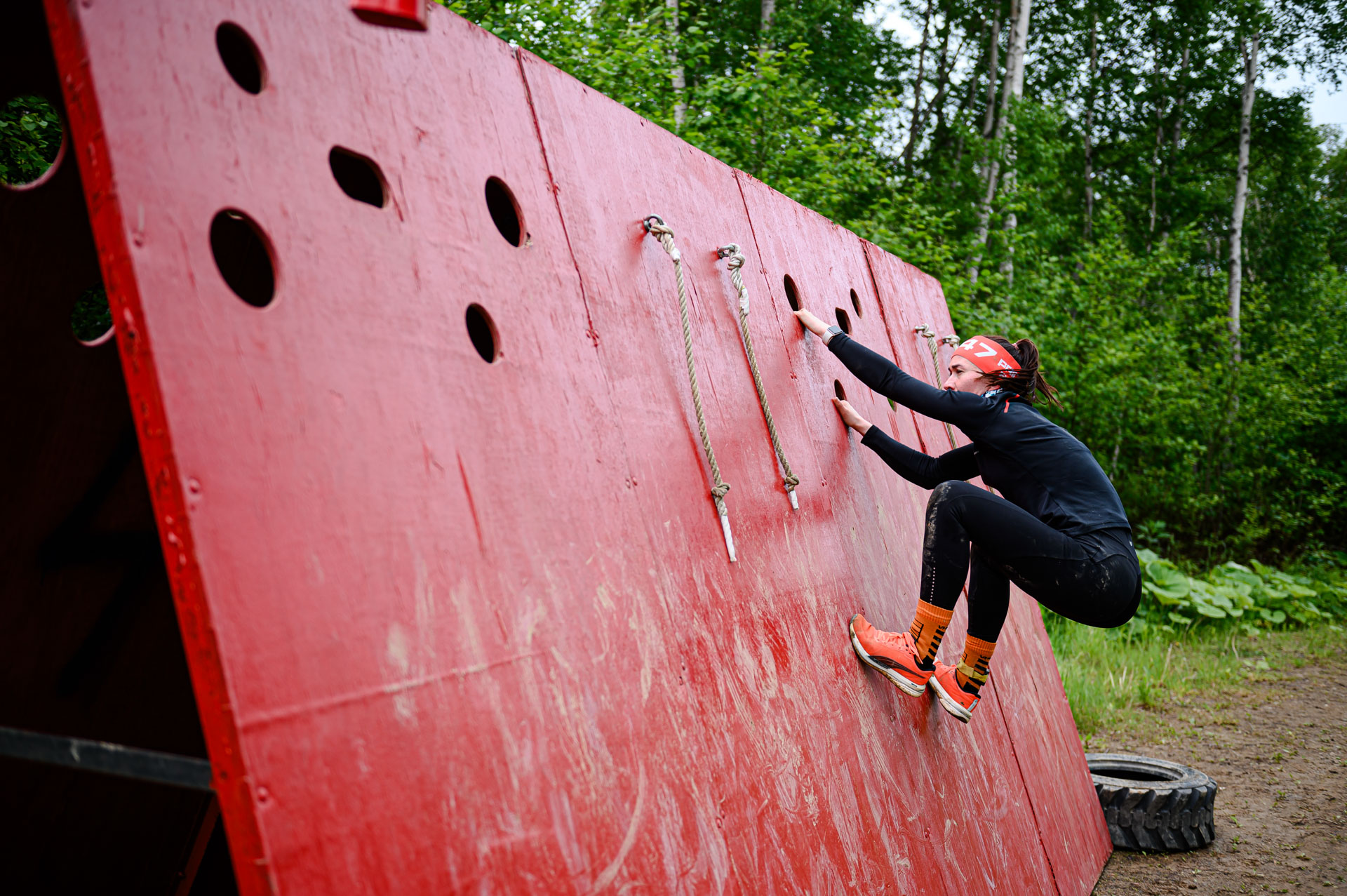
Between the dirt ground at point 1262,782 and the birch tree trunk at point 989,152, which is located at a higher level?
the birch tree trunk at point 989,152

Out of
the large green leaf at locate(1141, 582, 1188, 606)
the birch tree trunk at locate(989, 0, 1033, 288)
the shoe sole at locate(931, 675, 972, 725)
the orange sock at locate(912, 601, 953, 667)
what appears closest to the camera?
the orange sock at locate(912, 601, 953, 667)

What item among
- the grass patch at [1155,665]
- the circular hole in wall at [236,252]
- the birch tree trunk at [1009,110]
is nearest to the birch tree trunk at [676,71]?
the birch tree trunk at [1009,110]

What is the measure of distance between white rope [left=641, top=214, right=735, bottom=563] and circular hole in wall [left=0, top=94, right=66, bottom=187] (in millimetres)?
3021

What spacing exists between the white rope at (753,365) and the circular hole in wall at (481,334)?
3.40 feet

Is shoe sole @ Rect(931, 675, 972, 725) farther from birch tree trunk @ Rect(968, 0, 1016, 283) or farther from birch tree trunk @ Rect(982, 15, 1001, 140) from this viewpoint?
birch tree trunk @ Rect(982, 15, 1001, 140)

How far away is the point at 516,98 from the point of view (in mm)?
2221

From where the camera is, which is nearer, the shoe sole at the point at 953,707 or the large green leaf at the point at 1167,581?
the shoe sole at the point at 953,707

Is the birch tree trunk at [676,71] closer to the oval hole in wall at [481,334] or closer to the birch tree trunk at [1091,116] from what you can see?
the oval hole in wall at [481,334]

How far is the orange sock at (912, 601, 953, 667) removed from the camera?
3014mm

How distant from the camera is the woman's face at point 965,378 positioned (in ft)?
11.5

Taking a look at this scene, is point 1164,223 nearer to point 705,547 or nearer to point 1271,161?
point 1271,161

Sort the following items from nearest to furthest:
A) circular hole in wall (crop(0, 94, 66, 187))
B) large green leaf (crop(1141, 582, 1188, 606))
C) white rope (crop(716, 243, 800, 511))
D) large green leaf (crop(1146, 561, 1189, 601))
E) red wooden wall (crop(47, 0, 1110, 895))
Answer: red wooden wall (crop(47, 0, 1110, 895)) < white rope (crop(716, 243, 800, 511)) < circular hole in wall (crop(0, 94, 66, 187)) < large green leaf (crop(1141, 582, 1188, 606)) < large green leaf (crop(1146, 561, 1189, 601))

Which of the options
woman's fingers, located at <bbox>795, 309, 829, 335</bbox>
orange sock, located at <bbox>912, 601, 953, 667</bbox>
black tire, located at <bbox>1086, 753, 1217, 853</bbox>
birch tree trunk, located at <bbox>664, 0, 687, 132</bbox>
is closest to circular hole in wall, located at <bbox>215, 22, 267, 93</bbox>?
woman's fingers, located at <bbox>795, 309, 829, 335</bbox>

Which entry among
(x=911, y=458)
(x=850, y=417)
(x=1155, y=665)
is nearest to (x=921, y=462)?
(x=911, y=458)
